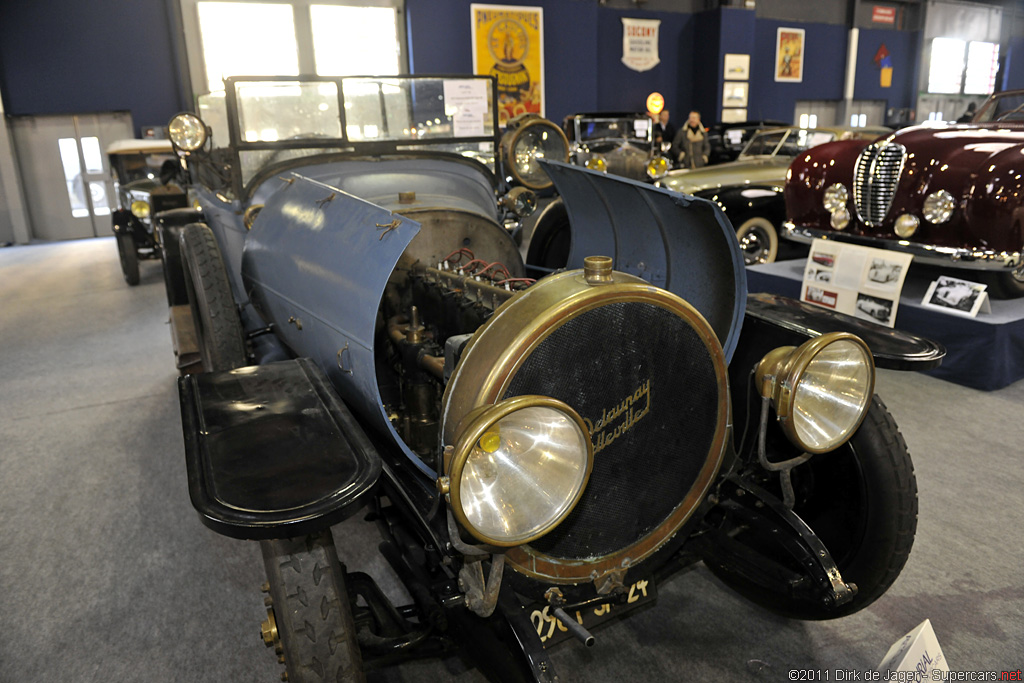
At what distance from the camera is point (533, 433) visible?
115 cm

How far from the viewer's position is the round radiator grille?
130cm

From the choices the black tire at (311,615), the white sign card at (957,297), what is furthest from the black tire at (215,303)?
the white sign card at (957,297)

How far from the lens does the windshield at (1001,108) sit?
5180mm

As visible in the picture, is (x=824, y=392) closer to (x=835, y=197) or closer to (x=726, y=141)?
(x=835, y=197)

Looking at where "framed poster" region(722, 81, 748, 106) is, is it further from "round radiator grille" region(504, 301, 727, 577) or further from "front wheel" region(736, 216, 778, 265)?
"round radiator grille" region(504, 301, 727, 577)

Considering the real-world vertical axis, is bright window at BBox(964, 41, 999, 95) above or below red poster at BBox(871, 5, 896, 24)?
below

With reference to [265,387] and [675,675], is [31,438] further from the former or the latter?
[675,675]

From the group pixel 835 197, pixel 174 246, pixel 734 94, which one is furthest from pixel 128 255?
pixel 734 94

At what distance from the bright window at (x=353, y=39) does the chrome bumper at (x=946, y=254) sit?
876 centimetres

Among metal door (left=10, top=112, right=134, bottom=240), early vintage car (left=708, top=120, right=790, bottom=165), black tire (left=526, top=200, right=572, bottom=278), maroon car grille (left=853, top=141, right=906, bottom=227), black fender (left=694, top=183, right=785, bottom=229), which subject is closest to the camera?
black tire (left=526, top=200, right=572, bottom=278)

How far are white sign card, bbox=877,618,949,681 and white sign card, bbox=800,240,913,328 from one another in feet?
8.89

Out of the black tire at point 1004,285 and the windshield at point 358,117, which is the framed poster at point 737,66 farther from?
the windshield at point 358,117

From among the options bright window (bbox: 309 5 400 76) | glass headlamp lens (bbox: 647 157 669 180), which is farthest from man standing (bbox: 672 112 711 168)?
bright window (bbox: 309 5 400 76)

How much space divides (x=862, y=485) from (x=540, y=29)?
12.4 metres
